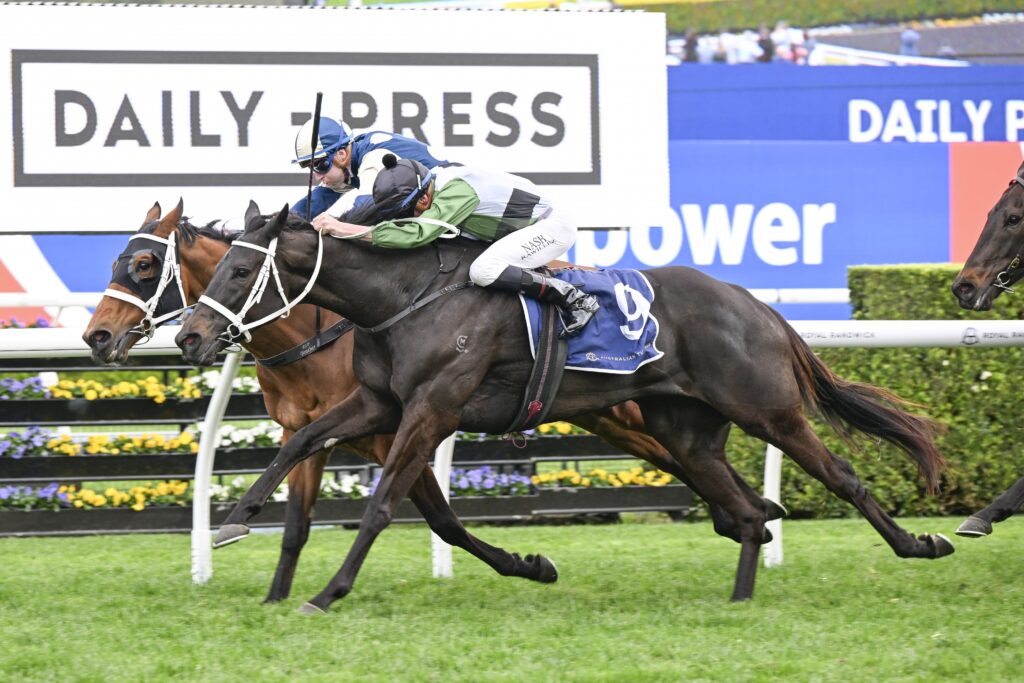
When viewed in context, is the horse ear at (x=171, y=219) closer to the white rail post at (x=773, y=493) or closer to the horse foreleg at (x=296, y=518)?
the horse foreleg at (x=296, y=518)

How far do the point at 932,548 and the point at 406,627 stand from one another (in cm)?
201

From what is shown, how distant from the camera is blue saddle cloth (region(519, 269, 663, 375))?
5000 mm

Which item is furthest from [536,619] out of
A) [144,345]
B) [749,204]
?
[749,204]

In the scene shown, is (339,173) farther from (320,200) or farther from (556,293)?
(556,293)

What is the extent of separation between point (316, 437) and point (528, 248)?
1.00 meters

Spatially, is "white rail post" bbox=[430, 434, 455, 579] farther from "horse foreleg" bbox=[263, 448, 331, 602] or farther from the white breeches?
the white breeches

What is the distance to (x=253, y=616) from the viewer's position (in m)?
4.73

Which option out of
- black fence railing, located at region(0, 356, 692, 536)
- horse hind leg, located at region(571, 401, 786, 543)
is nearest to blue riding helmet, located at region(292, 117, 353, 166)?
horse hind leg, located at region(571, 401, 786, 543)

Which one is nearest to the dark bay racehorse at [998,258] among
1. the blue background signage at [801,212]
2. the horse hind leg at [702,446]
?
the horse hind leg at [702,446]

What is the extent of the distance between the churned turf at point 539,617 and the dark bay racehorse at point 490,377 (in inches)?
11.9

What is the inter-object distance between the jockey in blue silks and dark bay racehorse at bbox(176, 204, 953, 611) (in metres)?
0.35

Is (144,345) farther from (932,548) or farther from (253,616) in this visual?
(932,548)

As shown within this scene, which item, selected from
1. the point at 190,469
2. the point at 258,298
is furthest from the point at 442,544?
the point at 190,469

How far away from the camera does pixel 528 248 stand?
199 inches
